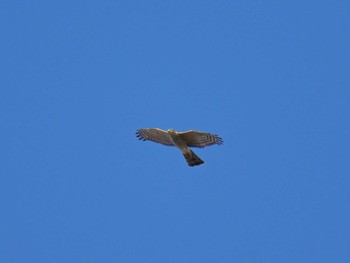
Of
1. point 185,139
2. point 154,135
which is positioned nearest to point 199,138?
point 185,139

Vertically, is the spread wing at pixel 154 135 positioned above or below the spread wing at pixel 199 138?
above

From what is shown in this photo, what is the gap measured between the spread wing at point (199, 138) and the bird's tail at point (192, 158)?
0.96 ft

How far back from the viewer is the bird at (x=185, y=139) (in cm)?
4253

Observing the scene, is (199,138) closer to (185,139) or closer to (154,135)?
(185,139)

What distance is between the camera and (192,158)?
4322 cm

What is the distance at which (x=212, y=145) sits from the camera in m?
42.6

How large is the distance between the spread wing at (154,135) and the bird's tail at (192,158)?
0.80 meters

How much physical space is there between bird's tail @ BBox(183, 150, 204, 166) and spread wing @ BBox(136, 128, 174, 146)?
2.62 feet

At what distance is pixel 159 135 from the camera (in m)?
44.0

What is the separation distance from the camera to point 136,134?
→ 145 ft

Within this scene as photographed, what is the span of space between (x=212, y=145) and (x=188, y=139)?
33.0 inches

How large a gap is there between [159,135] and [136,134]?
2.69 feet

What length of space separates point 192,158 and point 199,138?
833 millimetres

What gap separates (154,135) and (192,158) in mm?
1681
